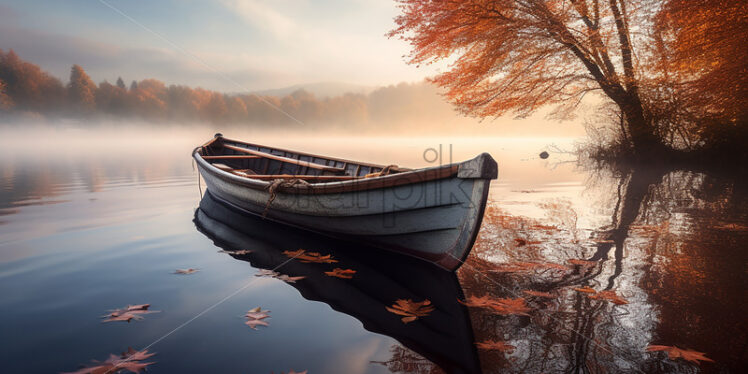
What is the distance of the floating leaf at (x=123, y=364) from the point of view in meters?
2.52

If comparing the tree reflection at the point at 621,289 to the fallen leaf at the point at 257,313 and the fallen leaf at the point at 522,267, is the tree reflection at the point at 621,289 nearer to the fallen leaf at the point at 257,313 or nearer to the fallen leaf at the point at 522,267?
the fallen leaf at the point at 522,267

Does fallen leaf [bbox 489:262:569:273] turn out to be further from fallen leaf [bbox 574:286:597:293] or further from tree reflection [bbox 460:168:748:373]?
fallen leaf [bbox 574:286:597:293]

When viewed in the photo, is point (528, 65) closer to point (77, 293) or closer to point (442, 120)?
point (77, 293)

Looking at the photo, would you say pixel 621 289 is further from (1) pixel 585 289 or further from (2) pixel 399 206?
(2) pixel 399 206

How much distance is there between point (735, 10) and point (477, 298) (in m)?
11.3

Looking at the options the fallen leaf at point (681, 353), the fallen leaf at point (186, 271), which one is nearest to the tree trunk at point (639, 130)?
the fallen leaf at point (681, 353)

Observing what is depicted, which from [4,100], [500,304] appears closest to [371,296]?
[500,304]

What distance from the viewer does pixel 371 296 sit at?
3.86m

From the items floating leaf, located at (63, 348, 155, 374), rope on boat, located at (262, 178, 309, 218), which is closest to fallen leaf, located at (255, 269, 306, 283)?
rope on boat, located at (262, 178, 309, 218)

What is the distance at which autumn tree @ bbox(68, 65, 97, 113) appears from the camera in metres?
76.2

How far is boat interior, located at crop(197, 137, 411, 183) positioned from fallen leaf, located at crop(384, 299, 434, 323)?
2689 mm

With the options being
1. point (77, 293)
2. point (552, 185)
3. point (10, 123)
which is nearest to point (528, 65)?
point (552, 185)

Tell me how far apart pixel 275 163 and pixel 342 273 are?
649 centimetres

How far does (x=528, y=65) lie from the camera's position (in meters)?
13.3
